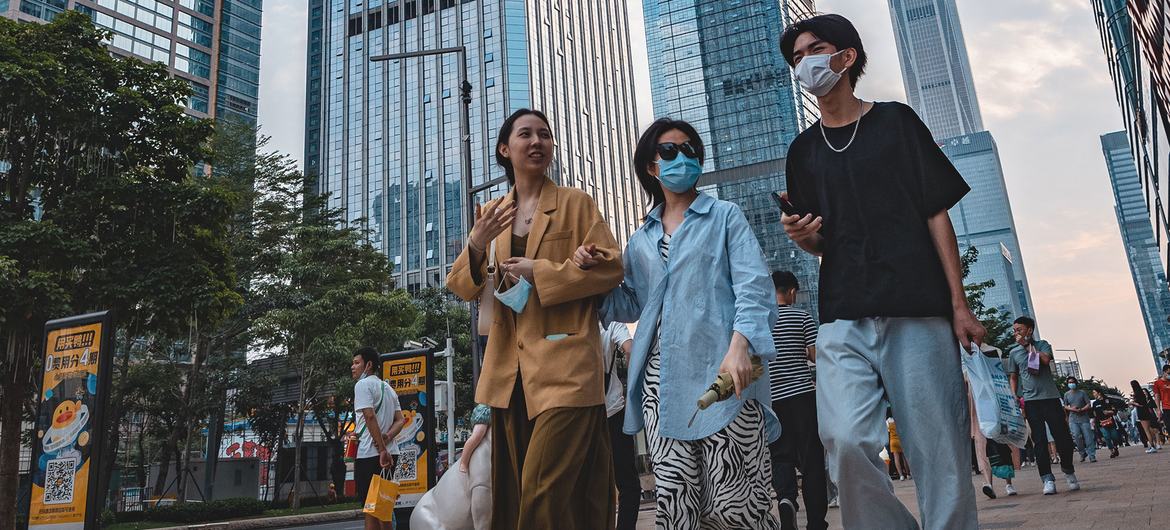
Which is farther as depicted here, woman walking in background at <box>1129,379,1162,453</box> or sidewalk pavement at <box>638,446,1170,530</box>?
woman walking in background at <box>1129,379,1162,453</box>

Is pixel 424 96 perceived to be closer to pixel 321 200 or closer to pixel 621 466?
pixel 321 200

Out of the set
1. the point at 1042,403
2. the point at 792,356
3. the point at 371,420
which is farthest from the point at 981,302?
the point at 371,420

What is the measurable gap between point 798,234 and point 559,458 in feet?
3.63

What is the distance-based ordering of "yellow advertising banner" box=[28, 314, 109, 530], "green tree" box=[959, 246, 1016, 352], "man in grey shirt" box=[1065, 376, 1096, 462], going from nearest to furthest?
"yellow advertising banner" box=[28, 314, 109, 530] < "man in grey shirt" box=[1065, 376, 1096, 462] < "green tree" box=[959, 246, 1016, 352]

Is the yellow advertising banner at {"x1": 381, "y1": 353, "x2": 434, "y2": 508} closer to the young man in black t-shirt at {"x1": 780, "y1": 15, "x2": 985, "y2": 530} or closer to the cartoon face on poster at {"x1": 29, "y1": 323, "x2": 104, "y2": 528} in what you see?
the cartoon face on poster at {"x1": 29, "y1": 323, "x2": 104, "y2": 528}

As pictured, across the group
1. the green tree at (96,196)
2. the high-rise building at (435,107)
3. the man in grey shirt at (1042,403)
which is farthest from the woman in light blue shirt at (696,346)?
the high-rise building at (435,107)

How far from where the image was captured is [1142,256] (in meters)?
177

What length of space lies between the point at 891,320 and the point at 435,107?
285ft

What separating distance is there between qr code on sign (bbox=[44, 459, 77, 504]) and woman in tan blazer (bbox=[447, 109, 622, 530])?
5.75 metres

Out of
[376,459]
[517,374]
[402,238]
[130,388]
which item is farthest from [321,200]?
[402,238]

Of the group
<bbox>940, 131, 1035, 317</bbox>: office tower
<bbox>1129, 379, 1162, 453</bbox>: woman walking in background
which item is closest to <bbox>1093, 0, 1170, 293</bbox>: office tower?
<bbox>1129, 379, 1162, 453</bbox>: woman walking in background

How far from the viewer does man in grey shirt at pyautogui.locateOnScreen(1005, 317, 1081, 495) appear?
800 cm

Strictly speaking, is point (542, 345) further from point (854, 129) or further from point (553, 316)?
point (854, 129)

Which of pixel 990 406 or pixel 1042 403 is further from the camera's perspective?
pixel 1042 403
